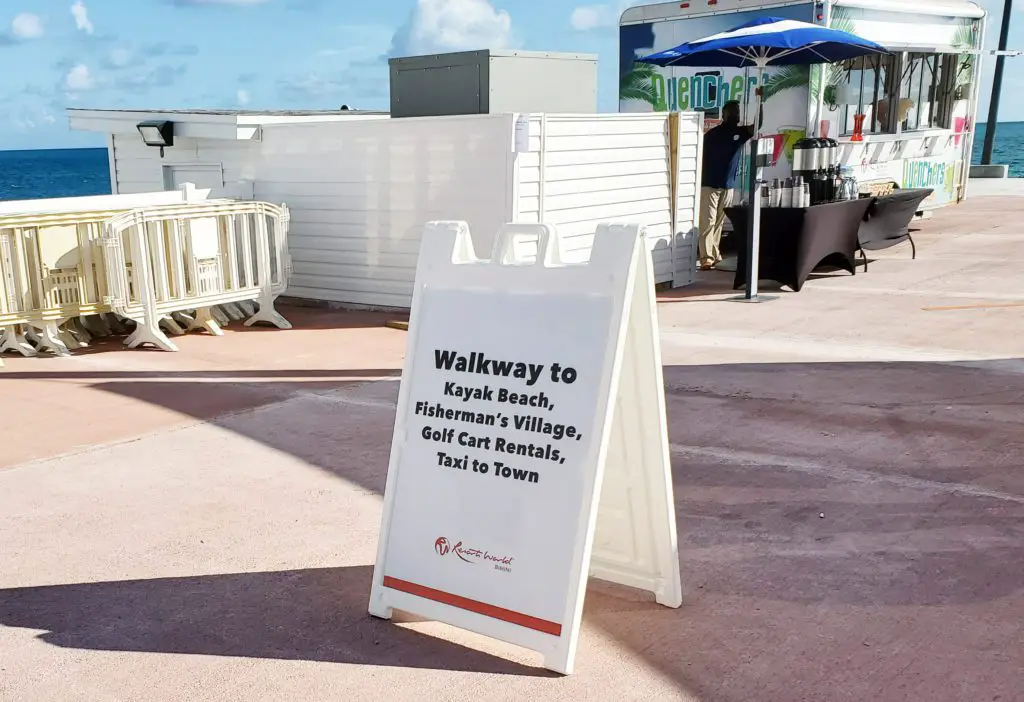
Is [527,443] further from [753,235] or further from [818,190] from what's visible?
[818,190]

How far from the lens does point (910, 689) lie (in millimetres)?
3350

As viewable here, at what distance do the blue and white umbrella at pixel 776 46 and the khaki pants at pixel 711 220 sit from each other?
1.71 meters

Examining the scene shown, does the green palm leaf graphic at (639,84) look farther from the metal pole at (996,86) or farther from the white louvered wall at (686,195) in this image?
the metal pole at (996,86)

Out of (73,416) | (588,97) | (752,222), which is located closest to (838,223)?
(752,222)

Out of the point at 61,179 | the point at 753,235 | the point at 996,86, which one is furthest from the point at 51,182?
the point at 753,235

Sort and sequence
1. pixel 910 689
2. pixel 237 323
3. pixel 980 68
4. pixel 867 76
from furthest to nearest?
1. pixel 980 68
2. pixel 867 76
3. pixel 237 323
4. pixel 910 689

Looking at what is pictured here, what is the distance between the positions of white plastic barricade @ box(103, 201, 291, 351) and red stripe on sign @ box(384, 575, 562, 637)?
5857 mm

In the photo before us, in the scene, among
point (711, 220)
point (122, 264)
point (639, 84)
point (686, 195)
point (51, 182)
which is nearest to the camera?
point (122, 264)

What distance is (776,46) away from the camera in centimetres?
1073

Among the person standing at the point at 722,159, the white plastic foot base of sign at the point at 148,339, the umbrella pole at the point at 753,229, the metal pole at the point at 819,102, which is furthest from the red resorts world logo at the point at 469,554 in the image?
the metal pole at the point at 819,102

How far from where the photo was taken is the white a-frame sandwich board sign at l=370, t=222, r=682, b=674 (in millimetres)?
3496

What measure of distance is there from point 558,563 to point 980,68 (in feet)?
61.5

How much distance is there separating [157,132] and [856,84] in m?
9.66

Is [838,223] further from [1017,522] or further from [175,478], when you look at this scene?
[175,478]
